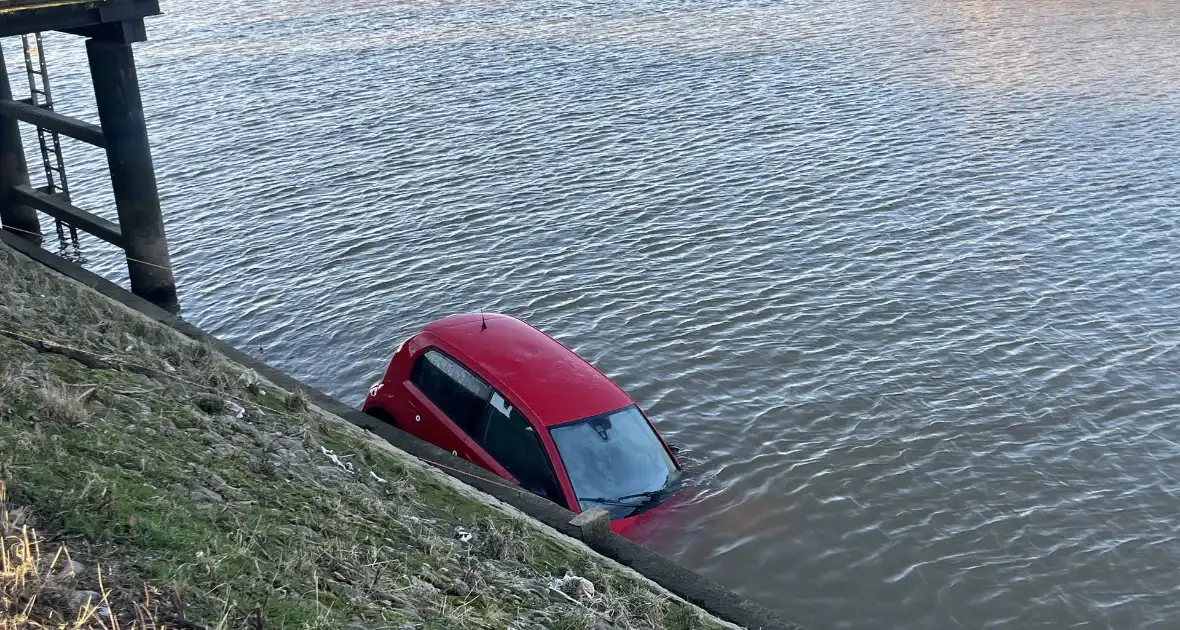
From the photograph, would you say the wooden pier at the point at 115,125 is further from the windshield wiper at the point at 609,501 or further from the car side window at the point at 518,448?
the windshield wiper at the point at 609,501

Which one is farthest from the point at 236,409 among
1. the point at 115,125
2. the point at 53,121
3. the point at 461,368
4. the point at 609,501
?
the point at 53,121

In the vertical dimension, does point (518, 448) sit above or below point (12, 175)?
below

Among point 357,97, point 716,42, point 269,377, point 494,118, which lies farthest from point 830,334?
point 716,42

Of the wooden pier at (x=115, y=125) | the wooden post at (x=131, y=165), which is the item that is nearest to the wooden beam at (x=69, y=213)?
the wooden pier at (x=115, y=125)

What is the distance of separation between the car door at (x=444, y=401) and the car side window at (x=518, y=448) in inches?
6.3

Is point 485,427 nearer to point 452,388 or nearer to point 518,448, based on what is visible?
point 518,448

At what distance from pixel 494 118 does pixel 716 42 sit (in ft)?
29.8

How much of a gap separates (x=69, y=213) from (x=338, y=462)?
968 cm

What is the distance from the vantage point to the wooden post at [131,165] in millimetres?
14109

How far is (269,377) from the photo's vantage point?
11.6m

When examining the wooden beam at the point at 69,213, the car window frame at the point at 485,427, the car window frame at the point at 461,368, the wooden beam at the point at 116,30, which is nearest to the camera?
the car window frame at the point at 485,427

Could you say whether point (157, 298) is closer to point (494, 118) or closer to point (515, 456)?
point (515, 456)

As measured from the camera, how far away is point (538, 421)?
9852 millimetres

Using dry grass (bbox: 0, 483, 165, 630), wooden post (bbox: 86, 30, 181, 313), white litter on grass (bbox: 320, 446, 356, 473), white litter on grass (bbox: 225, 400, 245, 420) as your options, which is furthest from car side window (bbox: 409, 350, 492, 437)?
wooden post (bbox: 86, 30, 181, 313)
